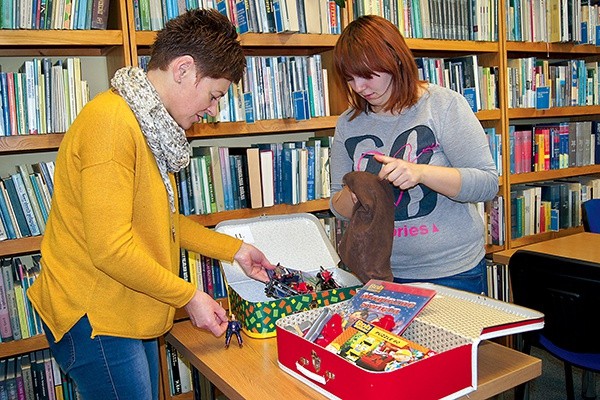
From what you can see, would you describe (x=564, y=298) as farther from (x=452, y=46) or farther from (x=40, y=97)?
(x=40, y=97)

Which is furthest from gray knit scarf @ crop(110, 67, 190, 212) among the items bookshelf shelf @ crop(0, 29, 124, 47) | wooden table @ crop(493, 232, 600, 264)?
wooden table @ crop(493, 232, 600, 264)

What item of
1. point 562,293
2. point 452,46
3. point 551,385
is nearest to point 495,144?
point 452,46

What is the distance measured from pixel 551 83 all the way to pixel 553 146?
0.36 metres

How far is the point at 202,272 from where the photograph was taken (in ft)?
7.92

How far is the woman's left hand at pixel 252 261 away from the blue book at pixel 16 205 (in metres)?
1.00

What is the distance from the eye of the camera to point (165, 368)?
2.37m

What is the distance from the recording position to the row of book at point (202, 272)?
2379 millimetres

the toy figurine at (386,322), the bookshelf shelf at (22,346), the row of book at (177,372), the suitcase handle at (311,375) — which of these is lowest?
the row of book at (177,372)

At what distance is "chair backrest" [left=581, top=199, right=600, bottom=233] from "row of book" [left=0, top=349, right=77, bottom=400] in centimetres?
245

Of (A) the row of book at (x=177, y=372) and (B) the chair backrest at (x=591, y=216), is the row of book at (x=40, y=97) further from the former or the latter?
(B) the chair backrest at (x=591, y=216)

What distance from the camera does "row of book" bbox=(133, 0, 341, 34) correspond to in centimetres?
218

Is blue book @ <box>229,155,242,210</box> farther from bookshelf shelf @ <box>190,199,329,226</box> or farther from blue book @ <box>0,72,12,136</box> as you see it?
blue book @ <box>0,72,12,136</box>

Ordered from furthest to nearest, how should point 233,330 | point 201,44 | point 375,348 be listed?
point 233,330
point 201,44
point 375,348

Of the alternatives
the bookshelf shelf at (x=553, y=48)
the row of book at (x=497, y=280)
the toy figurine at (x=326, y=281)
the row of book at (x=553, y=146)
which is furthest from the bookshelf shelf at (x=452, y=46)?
the toy figurine at (x=326, y=281)
